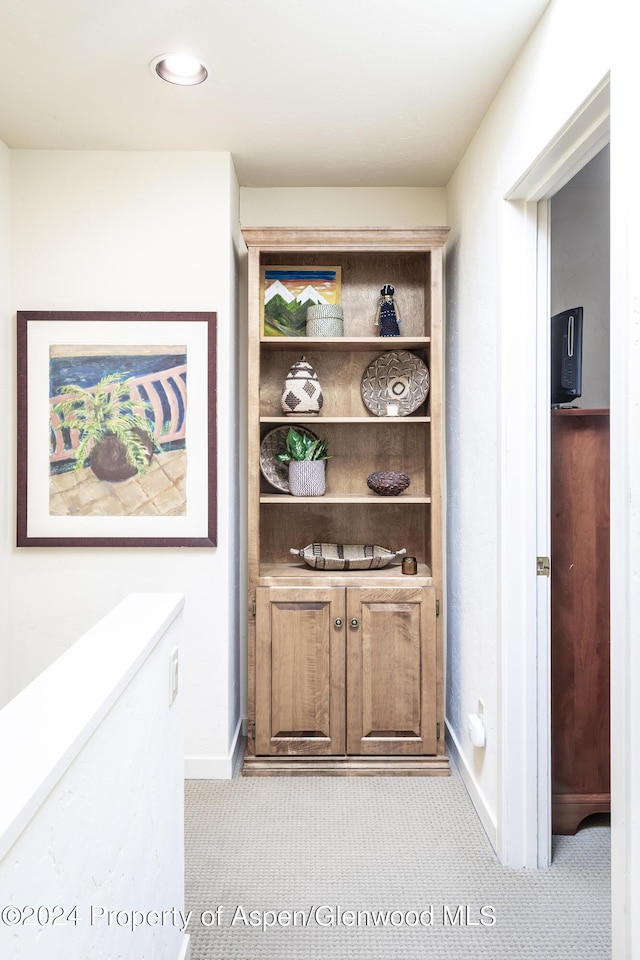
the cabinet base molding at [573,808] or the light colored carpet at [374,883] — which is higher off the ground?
the cabinet base molding at [573,808]

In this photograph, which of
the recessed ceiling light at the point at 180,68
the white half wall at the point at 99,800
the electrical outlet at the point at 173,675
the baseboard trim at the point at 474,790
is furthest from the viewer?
the baseboard trim at the point at 474,790

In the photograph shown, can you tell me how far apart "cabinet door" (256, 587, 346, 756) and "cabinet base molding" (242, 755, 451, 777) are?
43mm

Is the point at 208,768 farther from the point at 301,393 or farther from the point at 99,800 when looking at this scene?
the point at 99,800

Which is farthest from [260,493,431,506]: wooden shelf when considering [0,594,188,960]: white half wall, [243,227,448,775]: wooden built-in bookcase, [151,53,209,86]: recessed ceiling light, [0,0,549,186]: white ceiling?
[151,53,209,86]: recessed ceiling light

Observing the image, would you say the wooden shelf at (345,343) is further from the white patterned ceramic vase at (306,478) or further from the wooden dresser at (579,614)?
the wooden dresser at (579,614)

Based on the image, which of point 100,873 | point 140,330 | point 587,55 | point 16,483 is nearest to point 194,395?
point 140,330

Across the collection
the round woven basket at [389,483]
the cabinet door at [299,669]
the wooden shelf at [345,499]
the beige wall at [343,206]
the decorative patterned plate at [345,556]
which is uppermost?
the beige wall at [343,206]

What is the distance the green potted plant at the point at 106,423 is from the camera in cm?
262

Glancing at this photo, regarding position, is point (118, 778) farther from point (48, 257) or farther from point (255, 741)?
point (48, 257)

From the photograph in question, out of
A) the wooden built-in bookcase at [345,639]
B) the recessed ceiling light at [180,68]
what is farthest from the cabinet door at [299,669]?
the recessed ceiling light at [180,68]

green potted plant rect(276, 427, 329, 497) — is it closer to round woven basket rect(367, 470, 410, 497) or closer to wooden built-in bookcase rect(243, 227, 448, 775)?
wooden built-in bookcase rect(243, 227, 448, 775)

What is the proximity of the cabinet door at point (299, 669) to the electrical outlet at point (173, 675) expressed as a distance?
3.84 ft

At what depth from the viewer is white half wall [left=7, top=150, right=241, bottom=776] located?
2.62 m

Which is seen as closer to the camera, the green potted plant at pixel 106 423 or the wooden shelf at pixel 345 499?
the green potted plant at pixel 106 423
